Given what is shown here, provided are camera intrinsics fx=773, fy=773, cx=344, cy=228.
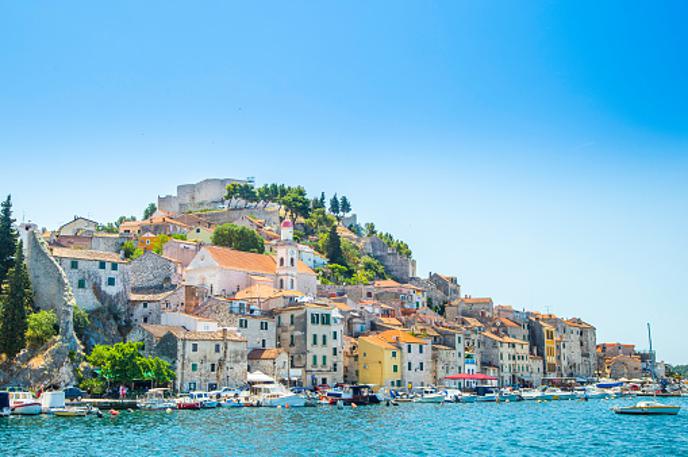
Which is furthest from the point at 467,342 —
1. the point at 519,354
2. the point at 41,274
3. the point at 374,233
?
the point at 374,233

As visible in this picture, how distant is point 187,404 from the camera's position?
50.5m

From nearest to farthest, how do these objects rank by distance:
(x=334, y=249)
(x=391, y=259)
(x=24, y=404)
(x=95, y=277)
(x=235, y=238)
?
(x=24, y=404) → (x=95, y=277) → (x=235, y=238) → (x=334, y=249) → (x=391, y=259)

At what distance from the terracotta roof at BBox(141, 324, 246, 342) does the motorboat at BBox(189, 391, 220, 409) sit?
5.11m

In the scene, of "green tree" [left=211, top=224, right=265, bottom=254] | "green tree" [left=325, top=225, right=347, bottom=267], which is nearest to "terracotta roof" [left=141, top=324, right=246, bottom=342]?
"green tree" [left=211, top=224, right=265, bottom=254]

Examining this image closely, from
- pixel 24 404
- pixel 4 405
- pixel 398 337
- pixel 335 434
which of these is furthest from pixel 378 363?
pixel 4 405

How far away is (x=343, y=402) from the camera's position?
191 ft

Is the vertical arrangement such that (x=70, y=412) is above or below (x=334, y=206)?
below

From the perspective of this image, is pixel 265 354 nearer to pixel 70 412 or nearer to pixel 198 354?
pixel 198 354

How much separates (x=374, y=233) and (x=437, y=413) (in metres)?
84.3

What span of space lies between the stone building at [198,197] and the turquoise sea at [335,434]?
3215 inches

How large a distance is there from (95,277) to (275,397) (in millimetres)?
17346

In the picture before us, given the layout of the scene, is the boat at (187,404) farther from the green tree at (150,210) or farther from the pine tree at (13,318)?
the green tree at (150,210)

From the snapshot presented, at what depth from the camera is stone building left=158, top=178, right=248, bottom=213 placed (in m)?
132

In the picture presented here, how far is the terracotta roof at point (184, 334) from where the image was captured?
56.7 m
